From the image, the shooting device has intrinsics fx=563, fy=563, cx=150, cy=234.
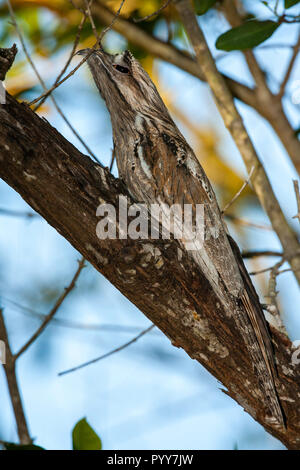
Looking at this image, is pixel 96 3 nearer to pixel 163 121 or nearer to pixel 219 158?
pixel 163 121

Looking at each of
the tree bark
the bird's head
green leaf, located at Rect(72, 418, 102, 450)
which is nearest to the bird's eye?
the bird's head

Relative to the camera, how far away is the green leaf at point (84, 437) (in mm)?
2609

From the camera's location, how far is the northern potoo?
2.35 m

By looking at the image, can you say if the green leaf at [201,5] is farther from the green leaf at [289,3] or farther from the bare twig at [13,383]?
the bare twig at [13,383]

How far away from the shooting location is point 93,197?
2049 mm

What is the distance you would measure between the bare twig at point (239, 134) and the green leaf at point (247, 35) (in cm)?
55

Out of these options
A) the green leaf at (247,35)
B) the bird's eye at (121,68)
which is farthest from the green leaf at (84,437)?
the green leaf at (247,35)

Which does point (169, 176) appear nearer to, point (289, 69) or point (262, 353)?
point (262, 353)

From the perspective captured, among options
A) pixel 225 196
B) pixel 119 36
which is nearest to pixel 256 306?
pixel 119 36

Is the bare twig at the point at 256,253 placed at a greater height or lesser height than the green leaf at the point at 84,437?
greater

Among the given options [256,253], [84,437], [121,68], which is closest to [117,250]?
[84,437]

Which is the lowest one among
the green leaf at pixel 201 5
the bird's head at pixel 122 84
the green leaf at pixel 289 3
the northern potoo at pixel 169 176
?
the northern potoo at pixel 169 176

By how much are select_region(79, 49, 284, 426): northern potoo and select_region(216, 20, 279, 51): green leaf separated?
1.65 ft

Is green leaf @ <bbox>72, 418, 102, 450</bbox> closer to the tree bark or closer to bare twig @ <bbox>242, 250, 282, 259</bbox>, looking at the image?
the tree bark
